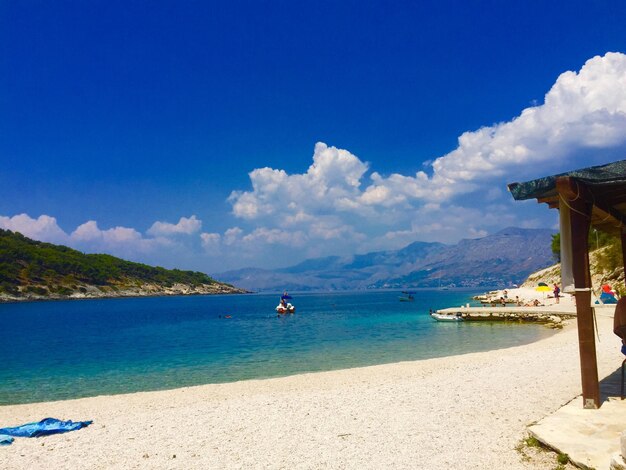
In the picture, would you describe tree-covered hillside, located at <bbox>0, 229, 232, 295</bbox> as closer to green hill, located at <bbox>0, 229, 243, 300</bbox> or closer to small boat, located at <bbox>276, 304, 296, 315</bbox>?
green hill, located at <bbox>0, 229, 243, 300</bbox>

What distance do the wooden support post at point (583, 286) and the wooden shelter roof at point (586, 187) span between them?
0.06 ft

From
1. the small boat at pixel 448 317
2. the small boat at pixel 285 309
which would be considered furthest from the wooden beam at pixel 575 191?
the small boat at pixel 285 309

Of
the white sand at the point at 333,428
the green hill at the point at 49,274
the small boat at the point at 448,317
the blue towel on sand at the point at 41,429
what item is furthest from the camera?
the green hill at the point at 49,274

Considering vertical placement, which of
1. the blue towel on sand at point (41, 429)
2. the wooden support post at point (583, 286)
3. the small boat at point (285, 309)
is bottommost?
the small boat at point (285, 309)

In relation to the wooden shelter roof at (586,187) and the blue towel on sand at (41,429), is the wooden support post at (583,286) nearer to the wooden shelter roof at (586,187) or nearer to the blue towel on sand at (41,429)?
the wooden shelter roof at (586,187)

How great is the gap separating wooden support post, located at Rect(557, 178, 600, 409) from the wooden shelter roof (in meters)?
0.02

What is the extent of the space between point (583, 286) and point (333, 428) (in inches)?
229

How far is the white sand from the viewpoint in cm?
A: 781

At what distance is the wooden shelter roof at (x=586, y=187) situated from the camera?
322 inches

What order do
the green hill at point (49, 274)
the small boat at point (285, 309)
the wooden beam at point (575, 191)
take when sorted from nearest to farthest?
1. the wooden beam at point (575, 191)
2. the small boat at point (285, 309)
3. the green hill at point (49, 274)

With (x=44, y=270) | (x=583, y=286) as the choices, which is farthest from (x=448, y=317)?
(x=44, y=270)

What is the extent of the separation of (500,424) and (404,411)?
236cm

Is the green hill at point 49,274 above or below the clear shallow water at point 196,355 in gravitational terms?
above

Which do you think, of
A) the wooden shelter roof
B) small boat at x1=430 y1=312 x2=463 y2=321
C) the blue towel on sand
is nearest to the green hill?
small boat at x1=430 y1=312 x2=463 y2=321
